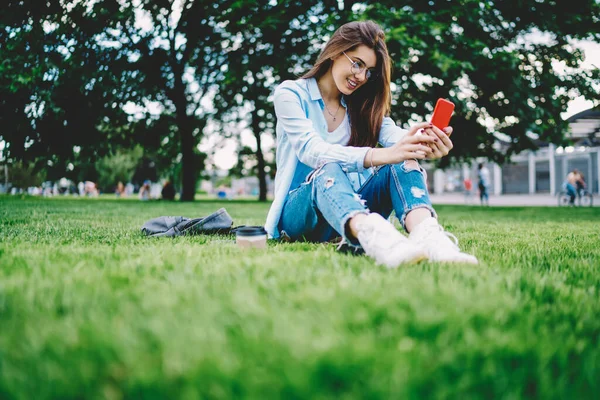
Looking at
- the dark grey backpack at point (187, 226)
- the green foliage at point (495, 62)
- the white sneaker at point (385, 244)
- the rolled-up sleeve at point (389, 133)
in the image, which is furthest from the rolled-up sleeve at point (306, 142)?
the green foliage at point (495, 62)

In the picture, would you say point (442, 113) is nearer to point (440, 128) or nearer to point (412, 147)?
point (440, 128)

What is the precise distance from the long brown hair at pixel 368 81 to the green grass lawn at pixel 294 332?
153 cm

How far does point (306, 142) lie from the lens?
2.78 metres

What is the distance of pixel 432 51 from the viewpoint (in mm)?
9242

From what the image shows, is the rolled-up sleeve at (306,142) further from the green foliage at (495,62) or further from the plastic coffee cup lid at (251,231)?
the green foliage at (495,62)

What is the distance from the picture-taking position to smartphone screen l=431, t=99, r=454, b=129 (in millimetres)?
2564

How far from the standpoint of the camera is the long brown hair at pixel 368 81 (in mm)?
2904

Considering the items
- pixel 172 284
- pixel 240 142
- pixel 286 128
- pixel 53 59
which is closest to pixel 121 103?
pixel 53 59

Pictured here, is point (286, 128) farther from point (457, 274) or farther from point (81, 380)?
point (81, 380)

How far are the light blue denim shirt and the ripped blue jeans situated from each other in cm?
9

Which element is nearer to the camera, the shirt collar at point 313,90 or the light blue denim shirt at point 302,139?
the light blue denim shirt at point 302,139

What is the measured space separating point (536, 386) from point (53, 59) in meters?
15.4

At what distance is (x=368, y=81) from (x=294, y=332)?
8.02 ft

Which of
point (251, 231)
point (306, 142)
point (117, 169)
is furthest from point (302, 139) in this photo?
point (117, 169)
